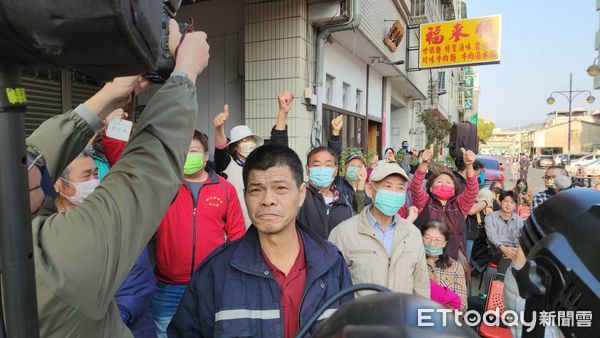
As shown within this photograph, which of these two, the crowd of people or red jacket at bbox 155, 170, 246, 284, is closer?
the crowd of people

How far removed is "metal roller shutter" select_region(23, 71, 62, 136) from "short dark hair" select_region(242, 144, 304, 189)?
392 centimetres

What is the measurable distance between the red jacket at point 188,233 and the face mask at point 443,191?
2.15 metres

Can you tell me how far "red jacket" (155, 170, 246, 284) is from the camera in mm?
2553

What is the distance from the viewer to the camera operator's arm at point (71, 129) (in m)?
1.24

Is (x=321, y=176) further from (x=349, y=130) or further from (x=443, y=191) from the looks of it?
(x=349, y=130)

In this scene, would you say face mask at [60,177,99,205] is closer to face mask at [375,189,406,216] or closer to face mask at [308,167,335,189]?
face mask at [375,189,406,216]

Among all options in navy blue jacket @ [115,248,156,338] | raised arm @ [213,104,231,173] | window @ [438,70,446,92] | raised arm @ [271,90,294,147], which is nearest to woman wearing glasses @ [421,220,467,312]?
raised arm @ [271,90,294,147]

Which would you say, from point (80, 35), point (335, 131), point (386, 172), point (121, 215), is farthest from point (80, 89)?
point (80, 35)

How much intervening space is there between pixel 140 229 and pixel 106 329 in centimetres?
37

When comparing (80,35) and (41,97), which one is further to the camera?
(41,97)

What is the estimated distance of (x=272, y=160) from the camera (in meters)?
1.89

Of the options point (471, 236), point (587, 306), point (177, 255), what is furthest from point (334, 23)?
point (587, 306)

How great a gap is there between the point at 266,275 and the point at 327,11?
522cm

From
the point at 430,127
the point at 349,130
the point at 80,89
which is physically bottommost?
the point at 349,130
